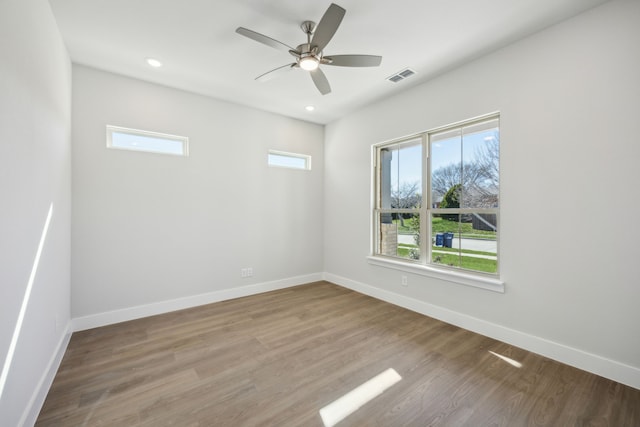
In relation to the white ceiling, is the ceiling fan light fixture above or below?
below

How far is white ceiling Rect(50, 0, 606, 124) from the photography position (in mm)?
2111

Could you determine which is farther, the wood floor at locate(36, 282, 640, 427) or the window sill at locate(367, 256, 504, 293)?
the window sill at locate(367, 256, 504, 293)

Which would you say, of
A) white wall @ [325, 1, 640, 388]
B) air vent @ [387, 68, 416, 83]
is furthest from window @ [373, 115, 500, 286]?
air vent @ [387, 68, 416, 83]

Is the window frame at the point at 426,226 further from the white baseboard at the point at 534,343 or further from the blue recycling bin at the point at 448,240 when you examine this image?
the white baseboard at the point at 534,343

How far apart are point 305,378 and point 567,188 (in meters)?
2.76

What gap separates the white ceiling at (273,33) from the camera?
6.93 feet

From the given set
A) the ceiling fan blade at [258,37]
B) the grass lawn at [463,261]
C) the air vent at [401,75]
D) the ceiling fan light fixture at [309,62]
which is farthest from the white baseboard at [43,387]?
the air vent at [401,75]

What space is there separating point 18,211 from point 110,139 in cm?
198

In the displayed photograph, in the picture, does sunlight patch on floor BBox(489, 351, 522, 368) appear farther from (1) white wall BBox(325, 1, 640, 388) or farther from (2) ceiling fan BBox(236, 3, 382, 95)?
(2) ceiling fan BBox(236, 3, 382, 95)

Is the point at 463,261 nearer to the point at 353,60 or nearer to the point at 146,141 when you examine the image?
the point at 353,60

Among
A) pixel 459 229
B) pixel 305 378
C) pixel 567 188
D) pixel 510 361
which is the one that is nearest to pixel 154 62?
pixel 305 378

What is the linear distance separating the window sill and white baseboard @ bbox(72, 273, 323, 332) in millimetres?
1586

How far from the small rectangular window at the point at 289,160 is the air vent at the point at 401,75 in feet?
6.70

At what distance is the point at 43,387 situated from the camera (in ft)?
6.16
